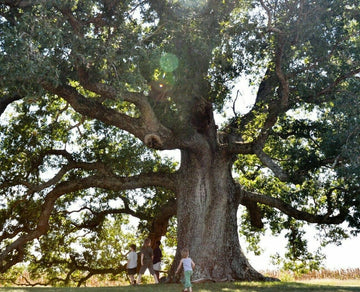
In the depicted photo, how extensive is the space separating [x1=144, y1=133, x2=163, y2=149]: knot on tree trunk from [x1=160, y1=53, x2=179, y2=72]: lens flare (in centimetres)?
220

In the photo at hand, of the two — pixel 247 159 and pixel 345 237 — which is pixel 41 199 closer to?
pixel 247 159

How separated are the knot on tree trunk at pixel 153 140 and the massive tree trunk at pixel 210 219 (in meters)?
2.00

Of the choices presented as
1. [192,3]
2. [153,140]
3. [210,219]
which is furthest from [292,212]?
[192,3]

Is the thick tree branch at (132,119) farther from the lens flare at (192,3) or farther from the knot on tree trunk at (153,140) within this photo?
the lens flare at (192,3)

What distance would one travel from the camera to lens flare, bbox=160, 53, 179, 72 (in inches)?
588

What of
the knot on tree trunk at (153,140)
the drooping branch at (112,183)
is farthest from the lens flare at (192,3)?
the drooping branch at (112,183)

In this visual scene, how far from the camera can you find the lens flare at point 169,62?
1494 cm

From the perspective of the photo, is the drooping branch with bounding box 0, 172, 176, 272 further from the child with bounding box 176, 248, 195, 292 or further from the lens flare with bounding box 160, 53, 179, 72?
the child with bounding box 176, 248, 195, 292

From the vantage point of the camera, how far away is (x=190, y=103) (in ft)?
55.7

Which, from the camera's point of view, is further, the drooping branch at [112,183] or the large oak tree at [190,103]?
the drooping branch at [112,183]

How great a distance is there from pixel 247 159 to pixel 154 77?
333 inches

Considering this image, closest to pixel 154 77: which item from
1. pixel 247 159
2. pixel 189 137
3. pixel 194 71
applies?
pixel 194 71

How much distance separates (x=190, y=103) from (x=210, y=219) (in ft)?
13.7

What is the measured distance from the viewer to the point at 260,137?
643 inches
